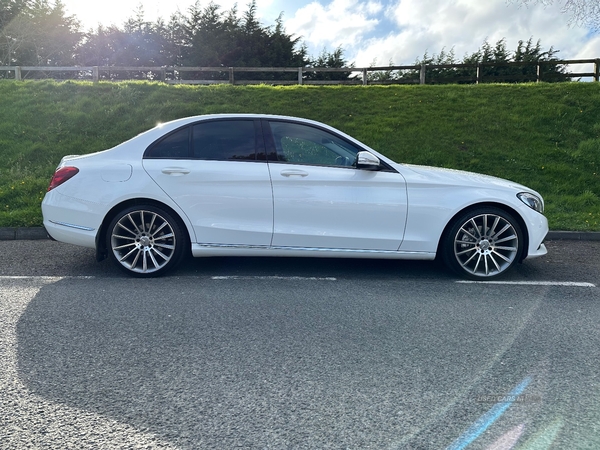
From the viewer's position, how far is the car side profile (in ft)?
16.6

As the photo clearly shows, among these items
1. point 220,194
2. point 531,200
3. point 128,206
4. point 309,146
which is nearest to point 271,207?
point 220,194

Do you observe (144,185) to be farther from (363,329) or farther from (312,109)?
(312,109)

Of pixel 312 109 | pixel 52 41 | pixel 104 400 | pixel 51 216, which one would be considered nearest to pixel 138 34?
pixel 52 41

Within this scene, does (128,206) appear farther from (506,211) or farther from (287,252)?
(506,211)

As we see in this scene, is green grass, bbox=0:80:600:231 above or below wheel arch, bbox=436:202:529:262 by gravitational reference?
above

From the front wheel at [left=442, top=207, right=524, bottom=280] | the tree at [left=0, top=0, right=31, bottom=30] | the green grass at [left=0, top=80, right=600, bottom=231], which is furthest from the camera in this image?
the tree at [left=0, top=0, right=31, bottom=30]

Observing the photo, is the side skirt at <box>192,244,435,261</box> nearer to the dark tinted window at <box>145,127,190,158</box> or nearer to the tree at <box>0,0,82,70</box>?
the dark tinted window at <box>145,127,190,158</box>

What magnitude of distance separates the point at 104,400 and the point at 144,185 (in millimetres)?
2738

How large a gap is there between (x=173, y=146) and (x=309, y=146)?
4.52ft

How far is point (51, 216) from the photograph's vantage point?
5.17 meters

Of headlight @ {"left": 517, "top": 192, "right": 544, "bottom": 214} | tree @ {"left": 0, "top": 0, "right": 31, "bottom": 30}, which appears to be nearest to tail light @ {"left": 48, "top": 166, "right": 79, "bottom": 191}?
headlight @ {"left": 517, "top": 192, "right": 544, "bottom": 214}

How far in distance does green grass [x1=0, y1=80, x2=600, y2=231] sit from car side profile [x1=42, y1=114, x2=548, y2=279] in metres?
3.32

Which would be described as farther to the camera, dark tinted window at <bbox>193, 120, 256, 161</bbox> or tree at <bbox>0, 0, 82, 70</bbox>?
tree at <bbox>0, 0, 82, 70</bbox>

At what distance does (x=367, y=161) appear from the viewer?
5.05 m
